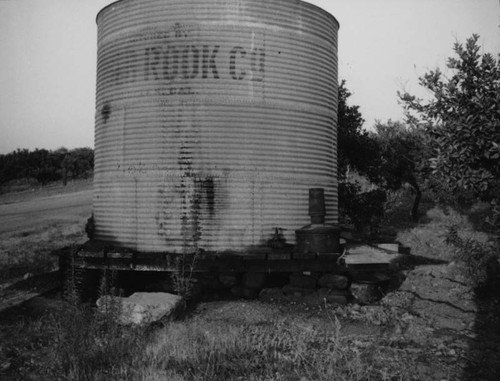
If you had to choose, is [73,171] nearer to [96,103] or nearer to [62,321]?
[96,103]

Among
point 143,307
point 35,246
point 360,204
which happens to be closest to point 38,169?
point 35,246

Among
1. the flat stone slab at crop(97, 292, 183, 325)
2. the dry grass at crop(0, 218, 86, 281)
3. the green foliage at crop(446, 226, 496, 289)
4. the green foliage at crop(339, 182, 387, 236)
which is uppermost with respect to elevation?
the green foliage at crop(339, 182, 387, 236)

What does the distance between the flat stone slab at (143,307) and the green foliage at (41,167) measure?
5323 cm

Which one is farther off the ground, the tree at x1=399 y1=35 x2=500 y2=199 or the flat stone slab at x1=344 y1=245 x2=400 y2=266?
the tree at x1=399 y1=35 x2=500 y2=199

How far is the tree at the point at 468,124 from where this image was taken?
627 cm

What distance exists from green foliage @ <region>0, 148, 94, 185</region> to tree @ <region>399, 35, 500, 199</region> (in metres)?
55.2

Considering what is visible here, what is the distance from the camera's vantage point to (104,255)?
7.89 m

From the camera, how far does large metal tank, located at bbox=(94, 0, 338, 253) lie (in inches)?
314

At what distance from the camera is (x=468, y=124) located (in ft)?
20.9

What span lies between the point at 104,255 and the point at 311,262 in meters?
3.71

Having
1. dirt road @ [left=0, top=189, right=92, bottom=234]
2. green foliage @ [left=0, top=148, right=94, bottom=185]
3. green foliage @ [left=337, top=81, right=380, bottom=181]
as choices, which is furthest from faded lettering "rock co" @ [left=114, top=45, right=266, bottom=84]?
green foliage @ [left=0, top=148, right=94, bottom=185]

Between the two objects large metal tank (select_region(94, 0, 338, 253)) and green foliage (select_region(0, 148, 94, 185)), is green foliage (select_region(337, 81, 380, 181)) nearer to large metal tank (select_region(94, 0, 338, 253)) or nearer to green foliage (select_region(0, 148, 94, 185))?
large metal tank (select_region(94, 0, 338, 253))

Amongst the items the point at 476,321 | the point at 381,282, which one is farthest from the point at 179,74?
the point at 476,321

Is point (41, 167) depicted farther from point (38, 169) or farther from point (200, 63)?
point (200, 63)
